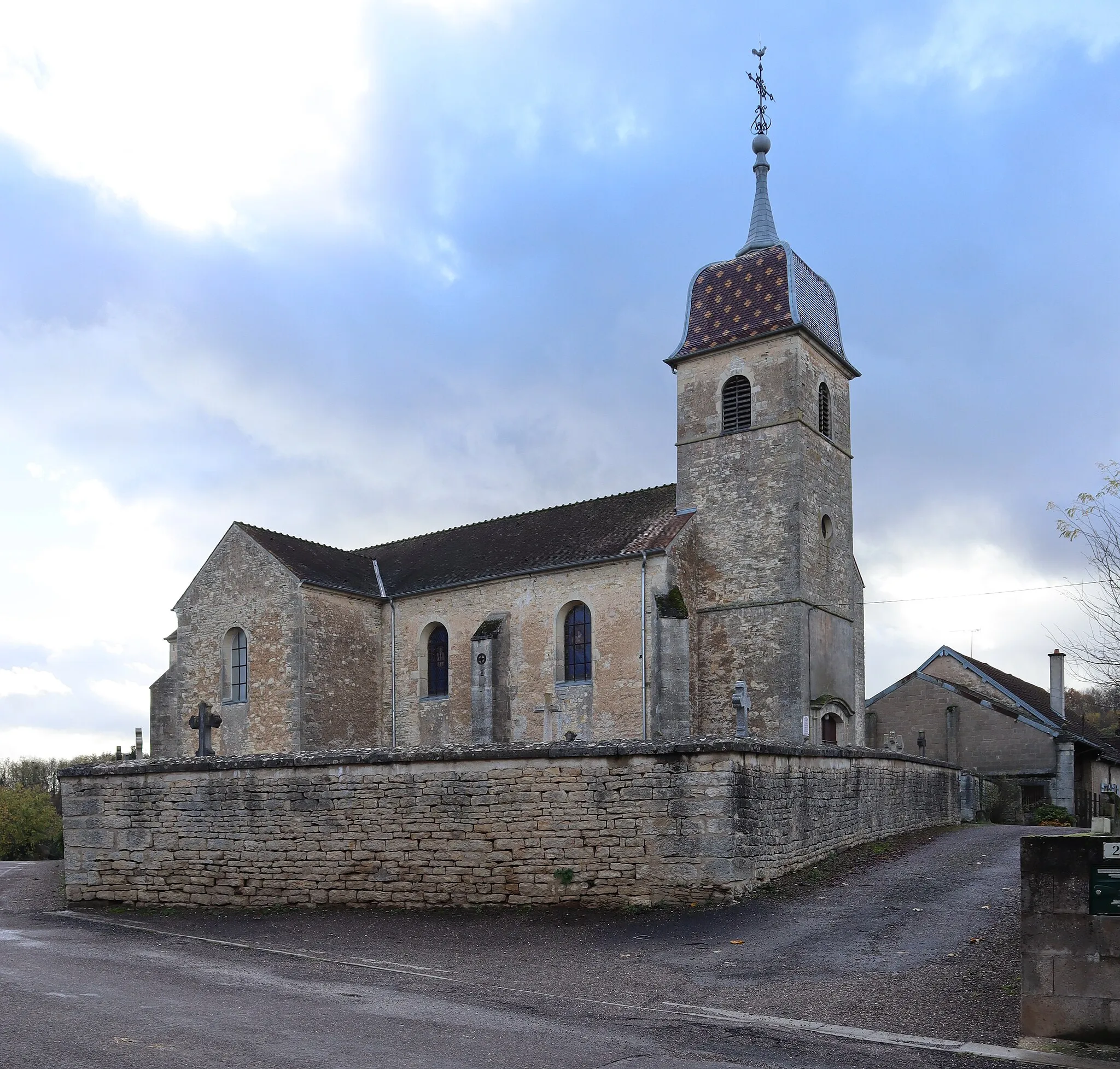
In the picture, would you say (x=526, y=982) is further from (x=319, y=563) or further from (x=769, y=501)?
(x=319, y=563)

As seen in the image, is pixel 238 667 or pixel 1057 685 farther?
pixel 1057 685

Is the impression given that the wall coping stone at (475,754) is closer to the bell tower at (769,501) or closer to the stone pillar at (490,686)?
the bell tower at (769,501)

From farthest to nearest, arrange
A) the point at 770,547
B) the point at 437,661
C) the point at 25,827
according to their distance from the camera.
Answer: the point at 25,827
the point at 437,661
the point at 770,547

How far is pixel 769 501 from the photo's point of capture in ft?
86.2

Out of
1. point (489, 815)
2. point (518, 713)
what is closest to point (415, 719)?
point (518, 713)

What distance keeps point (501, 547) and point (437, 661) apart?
3.63 metres

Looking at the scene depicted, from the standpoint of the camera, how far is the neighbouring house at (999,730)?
113ft


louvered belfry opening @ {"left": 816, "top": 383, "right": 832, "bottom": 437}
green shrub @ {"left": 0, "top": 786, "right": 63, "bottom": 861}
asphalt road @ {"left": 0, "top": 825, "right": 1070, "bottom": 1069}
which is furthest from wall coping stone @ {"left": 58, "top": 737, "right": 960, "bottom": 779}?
green shrub @ {"left": 0, "top": 786, "right": 63, "bottom": 861}

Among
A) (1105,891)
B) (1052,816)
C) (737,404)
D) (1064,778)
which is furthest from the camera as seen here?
(1064,778)

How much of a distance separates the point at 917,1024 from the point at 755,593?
58.9ft

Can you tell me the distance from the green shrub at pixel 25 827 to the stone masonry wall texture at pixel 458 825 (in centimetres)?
3543

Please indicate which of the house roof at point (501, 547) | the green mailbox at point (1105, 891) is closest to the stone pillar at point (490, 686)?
the house roof at point (501, 547)

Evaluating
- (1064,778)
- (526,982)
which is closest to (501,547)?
(1064,778)

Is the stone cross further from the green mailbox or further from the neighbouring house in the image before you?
the neighbouring house
